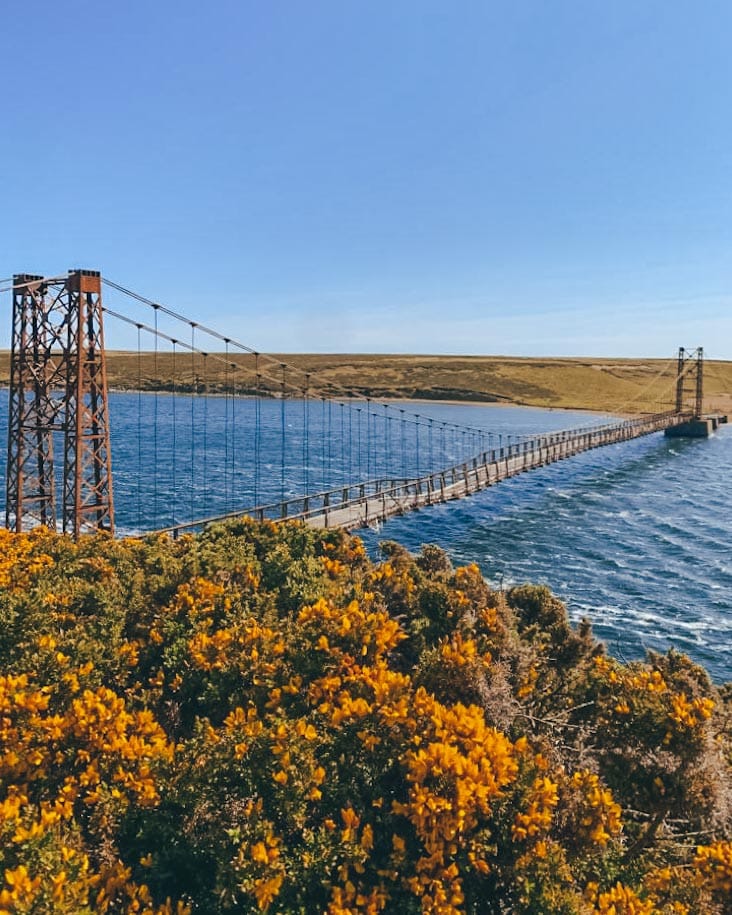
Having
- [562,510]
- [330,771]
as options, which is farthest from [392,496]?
[330,771]

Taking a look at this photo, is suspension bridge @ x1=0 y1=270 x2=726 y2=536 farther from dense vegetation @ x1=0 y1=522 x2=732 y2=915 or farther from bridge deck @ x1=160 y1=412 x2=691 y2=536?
dense vegetation @ x1=0 y1=522 x2=732 y2=915

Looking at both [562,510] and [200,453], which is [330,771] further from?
[200,453]

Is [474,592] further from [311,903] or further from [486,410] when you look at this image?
[486,410]

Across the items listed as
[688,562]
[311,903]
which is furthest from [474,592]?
[688,562]

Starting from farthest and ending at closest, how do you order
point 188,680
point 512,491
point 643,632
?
point 512,491, point 643,632, point 188,680

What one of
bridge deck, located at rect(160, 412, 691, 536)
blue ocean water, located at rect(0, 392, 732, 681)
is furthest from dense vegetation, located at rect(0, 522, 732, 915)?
blue ocean water, located at rect(0, 392, 732, 681)

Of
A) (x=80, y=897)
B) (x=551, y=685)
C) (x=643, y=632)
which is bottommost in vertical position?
(x=643, y=632)
